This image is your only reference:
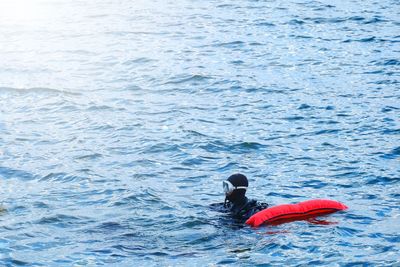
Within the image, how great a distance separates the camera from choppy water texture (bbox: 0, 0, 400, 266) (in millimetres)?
13875

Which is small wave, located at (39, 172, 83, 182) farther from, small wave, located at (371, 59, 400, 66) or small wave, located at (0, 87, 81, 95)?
small wave, located at (371, 59, 400, 66)

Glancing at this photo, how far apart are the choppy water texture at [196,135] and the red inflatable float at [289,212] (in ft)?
0.51

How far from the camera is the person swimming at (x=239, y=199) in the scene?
14.6m

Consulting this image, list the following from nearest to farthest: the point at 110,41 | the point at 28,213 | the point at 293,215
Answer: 1. the point at 293,215
2. the point at 28,213
3. the point at 110,41

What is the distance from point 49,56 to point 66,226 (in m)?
16.3

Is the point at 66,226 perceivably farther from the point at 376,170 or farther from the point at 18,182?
the point at 376,170

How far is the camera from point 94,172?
59.2 feet

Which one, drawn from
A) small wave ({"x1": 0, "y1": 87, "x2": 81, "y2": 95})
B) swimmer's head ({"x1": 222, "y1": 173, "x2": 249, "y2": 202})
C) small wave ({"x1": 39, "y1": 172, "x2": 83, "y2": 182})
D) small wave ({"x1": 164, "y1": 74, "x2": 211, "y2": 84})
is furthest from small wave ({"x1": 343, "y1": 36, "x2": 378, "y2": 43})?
swimmer's head ({"x1": 222, "y1": 173, "x2": 249, "y2": 202})

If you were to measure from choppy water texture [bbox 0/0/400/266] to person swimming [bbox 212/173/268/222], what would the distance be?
12.5 inches

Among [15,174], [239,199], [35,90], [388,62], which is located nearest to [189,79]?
[35,90]

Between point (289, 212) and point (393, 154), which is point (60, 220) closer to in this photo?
point (289, 212)

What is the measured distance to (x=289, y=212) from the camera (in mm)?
13992

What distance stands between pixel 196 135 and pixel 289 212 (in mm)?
6792

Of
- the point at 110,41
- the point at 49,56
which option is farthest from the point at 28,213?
the point at 110,41
